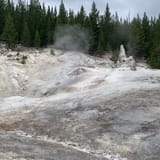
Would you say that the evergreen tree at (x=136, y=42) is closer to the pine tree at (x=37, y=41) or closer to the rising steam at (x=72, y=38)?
the rising steam at (x=72, y=38)

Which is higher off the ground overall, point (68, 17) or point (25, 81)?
point (68, 17)

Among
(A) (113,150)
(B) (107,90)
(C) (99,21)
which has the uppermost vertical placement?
(C) (99,21)

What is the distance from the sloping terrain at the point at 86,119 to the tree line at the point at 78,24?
98.0 ft

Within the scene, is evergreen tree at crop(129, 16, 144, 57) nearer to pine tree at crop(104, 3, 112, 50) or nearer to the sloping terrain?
pine tree at crop(104, 3, 112, 50)

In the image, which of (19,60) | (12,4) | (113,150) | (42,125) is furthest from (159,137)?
(12,4)

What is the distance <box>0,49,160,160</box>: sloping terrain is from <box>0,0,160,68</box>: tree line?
2986cm

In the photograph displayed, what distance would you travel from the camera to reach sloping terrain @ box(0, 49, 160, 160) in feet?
81.0

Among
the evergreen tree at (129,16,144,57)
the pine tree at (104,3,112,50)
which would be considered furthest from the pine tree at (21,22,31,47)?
the evergreen tree at (129,16,144,57)

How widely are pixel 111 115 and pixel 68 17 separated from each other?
60727 millimetres

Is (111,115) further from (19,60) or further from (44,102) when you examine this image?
(19,60)

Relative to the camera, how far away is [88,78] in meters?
45.1

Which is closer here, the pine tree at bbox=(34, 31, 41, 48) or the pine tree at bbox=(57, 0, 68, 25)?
the pine tree at bbox=(34, 31, 41, 48)

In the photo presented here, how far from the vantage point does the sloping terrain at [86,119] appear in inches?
972

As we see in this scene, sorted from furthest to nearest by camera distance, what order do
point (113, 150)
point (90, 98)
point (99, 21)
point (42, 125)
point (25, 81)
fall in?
point (99, 21)
point (25, 81)
point (90, 98)
point (42, 125)
point (113, 150)
